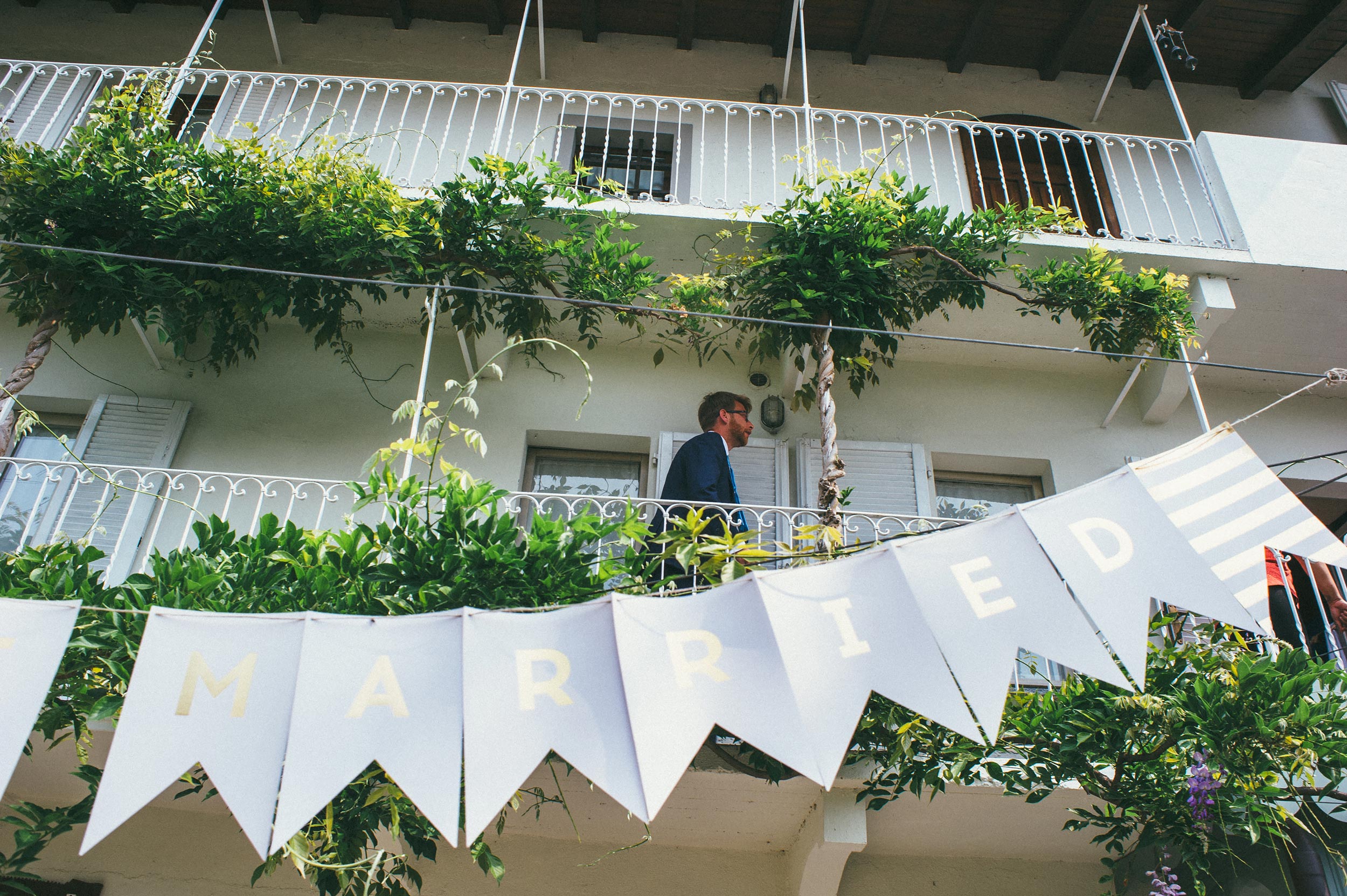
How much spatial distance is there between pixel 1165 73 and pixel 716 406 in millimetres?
4461

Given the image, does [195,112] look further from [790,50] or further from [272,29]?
[790,50]

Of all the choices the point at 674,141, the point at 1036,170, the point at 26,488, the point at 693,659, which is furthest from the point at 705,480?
the point at 1036,170

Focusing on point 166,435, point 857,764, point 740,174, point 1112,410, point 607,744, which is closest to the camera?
point 607,744

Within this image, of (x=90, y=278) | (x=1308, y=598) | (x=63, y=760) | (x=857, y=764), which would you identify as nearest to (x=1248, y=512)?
(x=857, y=764)

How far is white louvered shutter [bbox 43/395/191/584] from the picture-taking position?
5.49 meters

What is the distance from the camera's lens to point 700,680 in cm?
280

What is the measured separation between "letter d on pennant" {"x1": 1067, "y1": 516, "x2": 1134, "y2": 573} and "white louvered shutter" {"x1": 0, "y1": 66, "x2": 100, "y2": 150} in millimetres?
7424

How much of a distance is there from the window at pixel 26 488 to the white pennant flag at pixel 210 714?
11.5 feet

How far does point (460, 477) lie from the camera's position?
392 centimetres

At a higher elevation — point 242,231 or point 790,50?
point 790,50

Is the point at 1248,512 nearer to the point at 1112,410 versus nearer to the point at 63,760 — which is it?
the point at 1112,410

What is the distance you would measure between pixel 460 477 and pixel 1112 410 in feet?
15.3

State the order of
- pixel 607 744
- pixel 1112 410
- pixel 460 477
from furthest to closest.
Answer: pixel 1112 410
pixel 460 477
pixel 607 744

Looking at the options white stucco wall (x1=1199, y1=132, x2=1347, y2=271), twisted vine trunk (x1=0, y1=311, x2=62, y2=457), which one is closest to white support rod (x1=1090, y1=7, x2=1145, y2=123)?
white stucco wall (x1=1199, y1=132, x2=1347, y2=271)
